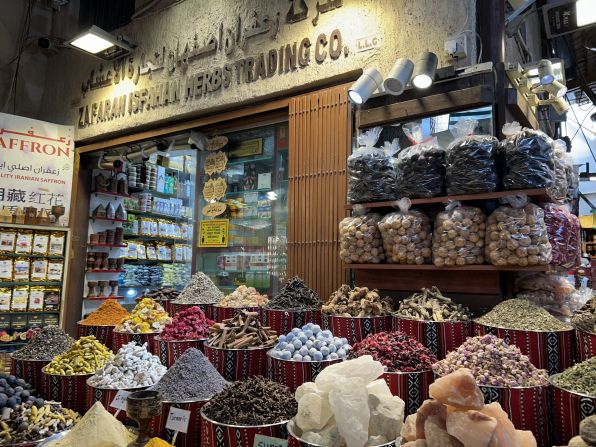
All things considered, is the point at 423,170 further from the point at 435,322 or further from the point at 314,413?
the point at 314,413

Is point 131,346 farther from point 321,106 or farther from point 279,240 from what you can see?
point 321,106

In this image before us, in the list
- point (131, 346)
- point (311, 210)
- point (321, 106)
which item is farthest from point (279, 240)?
point (131, 346)

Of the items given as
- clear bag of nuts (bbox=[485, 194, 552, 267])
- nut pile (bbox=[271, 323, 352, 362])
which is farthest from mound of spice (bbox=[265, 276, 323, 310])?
clear bag of nuts (bbox=[485, 194, 552, 267])

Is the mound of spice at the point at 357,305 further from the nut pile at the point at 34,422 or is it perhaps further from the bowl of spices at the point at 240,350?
the nut pile at the point at 34,422

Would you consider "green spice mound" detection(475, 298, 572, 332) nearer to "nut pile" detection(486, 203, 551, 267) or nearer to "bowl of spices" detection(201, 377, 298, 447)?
"nut pile" detection(486, 203, 551, 267)

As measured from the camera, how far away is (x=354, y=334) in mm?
2326

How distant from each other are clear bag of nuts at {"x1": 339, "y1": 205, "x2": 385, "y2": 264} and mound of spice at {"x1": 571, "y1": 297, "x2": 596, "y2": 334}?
107 cm

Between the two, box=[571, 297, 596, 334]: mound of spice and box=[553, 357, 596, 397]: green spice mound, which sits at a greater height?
box=[571, 297, 596, 334]: mound of spice

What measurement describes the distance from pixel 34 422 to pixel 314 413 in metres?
1.30

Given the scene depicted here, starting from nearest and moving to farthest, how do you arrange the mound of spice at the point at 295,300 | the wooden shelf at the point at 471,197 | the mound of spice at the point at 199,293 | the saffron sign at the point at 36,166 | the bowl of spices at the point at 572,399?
the bowl of spices at the point at 572,399 → the wooden shelf at the point at 471,197 → the mound of spice at the point at 295,300 → the mound of spice at the point at 199,293 → the saffron sign at the point at 36,166

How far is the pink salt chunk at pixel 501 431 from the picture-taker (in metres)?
1.02

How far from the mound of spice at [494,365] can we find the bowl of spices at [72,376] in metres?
1.65

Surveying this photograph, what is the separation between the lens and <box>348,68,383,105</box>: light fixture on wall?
2.61 meters

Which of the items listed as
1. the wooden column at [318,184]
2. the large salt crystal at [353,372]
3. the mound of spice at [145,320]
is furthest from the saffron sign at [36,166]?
the large salt crystal at [353,372]
